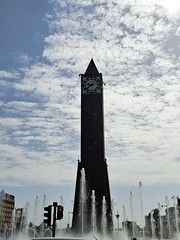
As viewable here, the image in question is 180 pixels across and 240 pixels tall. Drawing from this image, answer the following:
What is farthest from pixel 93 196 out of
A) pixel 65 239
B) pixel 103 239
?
pixel 65 239

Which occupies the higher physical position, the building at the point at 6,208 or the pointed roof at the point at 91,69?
the pointed roof at the point at 91,69

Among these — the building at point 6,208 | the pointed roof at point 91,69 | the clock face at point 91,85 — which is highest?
the pointed roof at point 91,69

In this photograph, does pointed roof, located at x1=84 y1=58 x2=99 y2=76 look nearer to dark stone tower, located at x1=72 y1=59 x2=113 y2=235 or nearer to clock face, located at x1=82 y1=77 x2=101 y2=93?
dark stone tower, located at x1=72 y1=59 x2=113 y2=235

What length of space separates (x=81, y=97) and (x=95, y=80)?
4010 millimetres

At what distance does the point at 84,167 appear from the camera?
185 feet

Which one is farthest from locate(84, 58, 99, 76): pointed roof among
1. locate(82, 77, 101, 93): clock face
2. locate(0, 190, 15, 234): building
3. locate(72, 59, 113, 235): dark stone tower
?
locate(0, 190, 15, 234): building

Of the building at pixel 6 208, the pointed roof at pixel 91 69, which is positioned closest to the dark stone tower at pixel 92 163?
the pointed roof at pixel 91 69

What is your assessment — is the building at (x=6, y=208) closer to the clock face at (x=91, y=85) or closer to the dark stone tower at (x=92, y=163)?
the dark stone tower at (x=92, y=163)

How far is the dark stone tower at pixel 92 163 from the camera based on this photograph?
53312 millimetres

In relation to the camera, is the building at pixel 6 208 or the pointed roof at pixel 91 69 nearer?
the pointed roof at pixel 91 69

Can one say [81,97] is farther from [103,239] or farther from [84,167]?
[103,239]

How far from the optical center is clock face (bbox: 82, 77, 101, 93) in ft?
200

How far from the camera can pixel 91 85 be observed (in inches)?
2420

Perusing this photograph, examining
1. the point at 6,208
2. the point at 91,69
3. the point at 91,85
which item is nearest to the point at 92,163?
the point at 91,85
